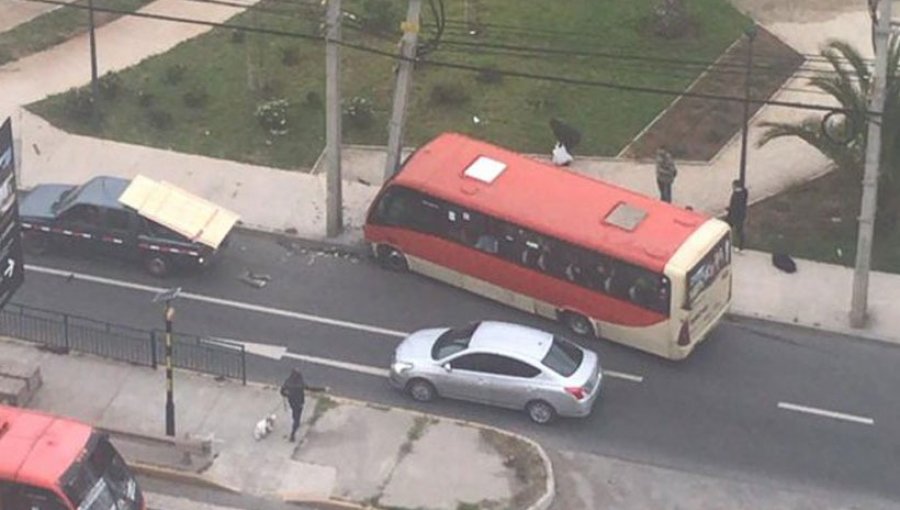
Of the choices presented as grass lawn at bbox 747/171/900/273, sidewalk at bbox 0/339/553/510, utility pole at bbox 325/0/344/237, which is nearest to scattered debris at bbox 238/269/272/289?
utility pole at bbox 325/0/344/237

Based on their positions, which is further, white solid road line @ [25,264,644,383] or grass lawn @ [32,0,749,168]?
grass lawn @ [32,0,749,168]

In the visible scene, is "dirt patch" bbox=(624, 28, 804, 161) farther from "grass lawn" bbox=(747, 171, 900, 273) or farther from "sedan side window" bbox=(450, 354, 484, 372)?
"sedan side window" bbox=(450, 354, 484, 372)

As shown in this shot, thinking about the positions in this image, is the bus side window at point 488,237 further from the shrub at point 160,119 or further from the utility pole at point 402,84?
the shrub at point 160,119

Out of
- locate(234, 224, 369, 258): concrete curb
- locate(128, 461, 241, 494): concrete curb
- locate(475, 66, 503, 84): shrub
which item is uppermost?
locate(475, 66, 503, 84): shrub

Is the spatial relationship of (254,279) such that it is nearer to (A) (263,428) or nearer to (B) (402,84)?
(B) (402,84)

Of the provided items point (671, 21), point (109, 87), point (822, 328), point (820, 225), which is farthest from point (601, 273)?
point (109, 87)

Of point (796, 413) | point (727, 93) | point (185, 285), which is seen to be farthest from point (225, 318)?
point (727, 93)

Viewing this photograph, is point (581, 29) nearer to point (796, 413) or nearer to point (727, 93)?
point (727, 93)
